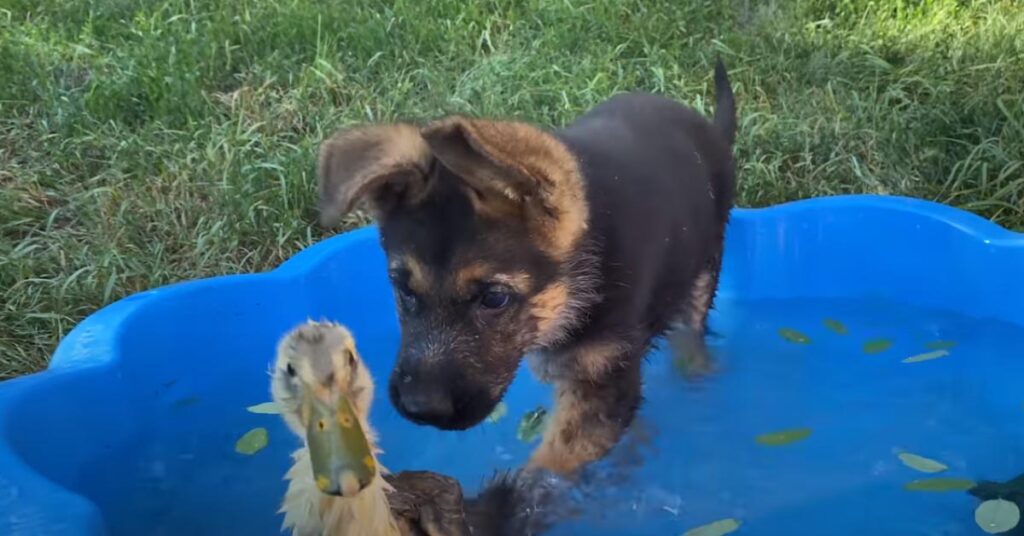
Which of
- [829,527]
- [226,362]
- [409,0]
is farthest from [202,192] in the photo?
[829,527]

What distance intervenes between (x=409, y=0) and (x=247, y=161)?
1.51 meters

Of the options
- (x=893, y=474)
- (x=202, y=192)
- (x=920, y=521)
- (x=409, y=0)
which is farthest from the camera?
(x=409, y=0)

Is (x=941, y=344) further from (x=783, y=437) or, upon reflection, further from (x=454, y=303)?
(x=454, y=303)

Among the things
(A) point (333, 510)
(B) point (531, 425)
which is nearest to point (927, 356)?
(B) point (531, 425)

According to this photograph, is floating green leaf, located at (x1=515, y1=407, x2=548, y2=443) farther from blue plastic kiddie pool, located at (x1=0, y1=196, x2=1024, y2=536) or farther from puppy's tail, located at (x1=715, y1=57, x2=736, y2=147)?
puppy's tail, located at (x1=715, y1=57, x2=736, y2=147)

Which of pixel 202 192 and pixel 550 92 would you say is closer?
pixel 202 192

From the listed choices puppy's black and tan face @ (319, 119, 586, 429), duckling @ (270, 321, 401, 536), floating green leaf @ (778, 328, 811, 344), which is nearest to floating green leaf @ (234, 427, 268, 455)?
puppy's black and tan face @ (319, 119, 586, 429)

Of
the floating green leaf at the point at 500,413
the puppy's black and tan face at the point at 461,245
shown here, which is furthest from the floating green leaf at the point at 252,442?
the puppy's black and tan face at the point at 461,245

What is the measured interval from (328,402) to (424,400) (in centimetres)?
41

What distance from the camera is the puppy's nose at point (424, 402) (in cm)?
207

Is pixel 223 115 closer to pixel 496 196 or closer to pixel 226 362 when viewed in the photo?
pixel 226 362

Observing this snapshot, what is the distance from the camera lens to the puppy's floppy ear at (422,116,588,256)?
1.91 metres

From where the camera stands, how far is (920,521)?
2.56m

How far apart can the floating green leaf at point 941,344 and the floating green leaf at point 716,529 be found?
3.41ft
